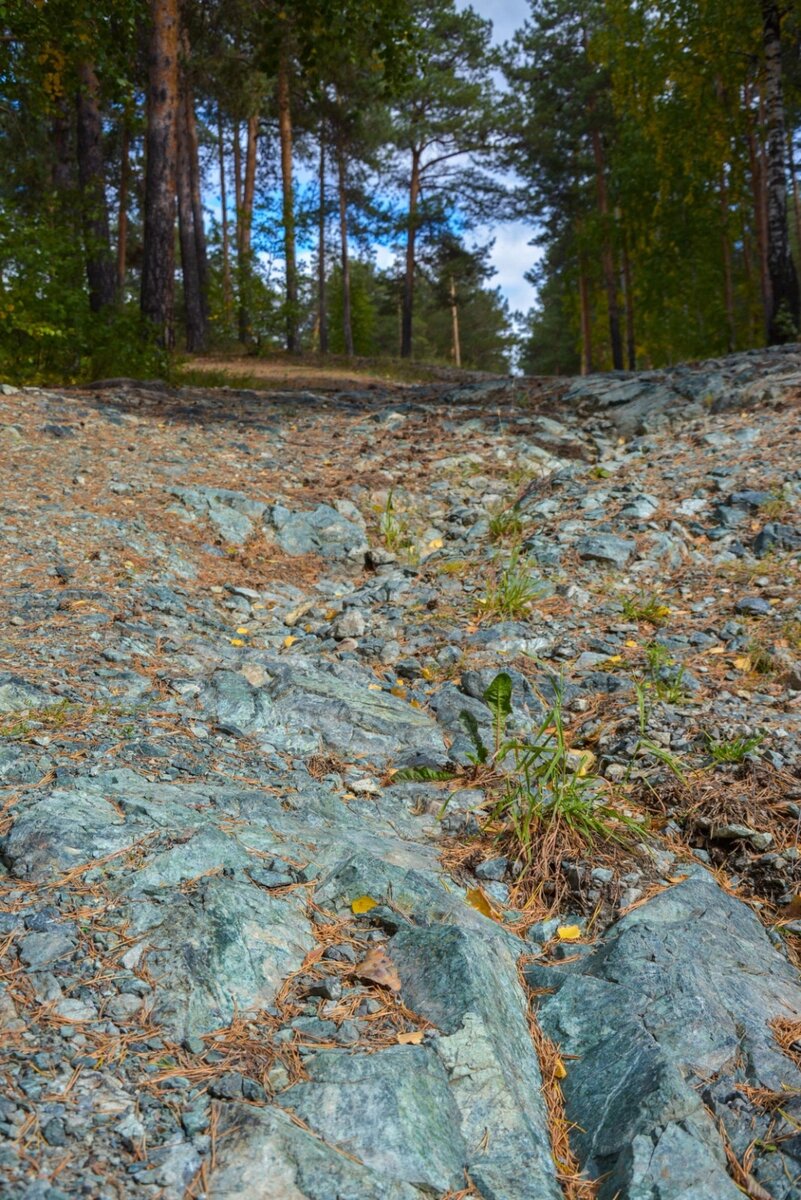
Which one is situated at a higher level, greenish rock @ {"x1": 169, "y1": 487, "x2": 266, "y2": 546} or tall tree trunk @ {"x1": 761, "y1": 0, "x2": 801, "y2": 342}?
tall tree trunk @ {"x1": 761, "y1": 0, "x2": 801, "y2": 342}

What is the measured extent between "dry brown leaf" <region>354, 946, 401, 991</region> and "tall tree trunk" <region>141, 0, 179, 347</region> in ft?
26.9

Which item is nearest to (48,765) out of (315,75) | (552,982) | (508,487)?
(552,982)

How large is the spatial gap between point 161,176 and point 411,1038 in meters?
9.69

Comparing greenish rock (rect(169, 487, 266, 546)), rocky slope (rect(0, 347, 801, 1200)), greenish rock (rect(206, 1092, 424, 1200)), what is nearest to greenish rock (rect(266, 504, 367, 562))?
rocky slope (rect(0, 347, 801, 1200))

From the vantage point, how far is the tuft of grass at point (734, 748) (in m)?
2.75

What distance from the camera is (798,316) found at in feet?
36.3

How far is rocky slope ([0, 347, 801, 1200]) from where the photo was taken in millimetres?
1414

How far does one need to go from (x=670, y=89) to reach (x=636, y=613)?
16778 millimetres

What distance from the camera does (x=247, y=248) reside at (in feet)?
57.4

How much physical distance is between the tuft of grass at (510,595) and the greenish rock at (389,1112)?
2.84 m

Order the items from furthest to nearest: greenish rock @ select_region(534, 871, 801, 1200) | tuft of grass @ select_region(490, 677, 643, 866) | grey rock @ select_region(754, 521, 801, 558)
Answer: grey rock @ select_region(754, 521, 801, 558), tuft of grass @ select_region(490, 677, 643, 866), greenish rock @ select_region(534, 871, 801, 1200)

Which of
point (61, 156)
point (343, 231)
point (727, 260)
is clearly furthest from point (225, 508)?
point (343, 231)

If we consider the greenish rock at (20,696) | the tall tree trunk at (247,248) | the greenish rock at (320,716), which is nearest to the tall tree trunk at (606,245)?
the tall tree trunk at (247,248)

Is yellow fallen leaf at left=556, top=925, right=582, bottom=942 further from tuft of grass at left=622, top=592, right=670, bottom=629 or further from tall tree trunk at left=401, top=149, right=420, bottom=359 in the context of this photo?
tall tree trunk at left=401, top=149, right=420, bottom=359
